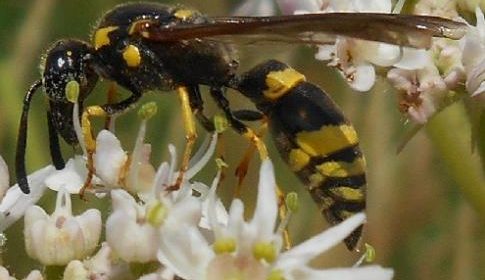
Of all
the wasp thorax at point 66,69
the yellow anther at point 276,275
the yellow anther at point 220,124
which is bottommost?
the yellow anther at point 276,275

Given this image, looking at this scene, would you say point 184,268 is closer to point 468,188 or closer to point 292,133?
point 292,133

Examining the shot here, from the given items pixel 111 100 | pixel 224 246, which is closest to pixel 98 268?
pixel 224 246

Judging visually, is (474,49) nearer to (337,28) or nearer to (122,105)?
(337,28)

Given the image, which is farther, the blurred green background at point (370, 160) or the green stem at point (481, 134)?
the blurred green background at point (370, 160)

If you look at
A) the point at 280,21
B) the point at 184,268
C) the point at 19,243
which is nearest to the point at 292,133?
the point at 280,21

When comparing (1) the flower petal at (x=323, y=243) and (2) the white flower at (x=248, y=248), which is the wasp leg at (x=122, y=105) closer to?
(2) the white flower at (x=248, y=248)

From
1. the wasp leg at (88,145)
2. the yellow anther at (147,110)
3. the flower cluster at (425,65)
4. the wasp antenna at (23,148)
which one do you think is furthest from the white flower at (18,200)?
the flower cluster at (425,65)
